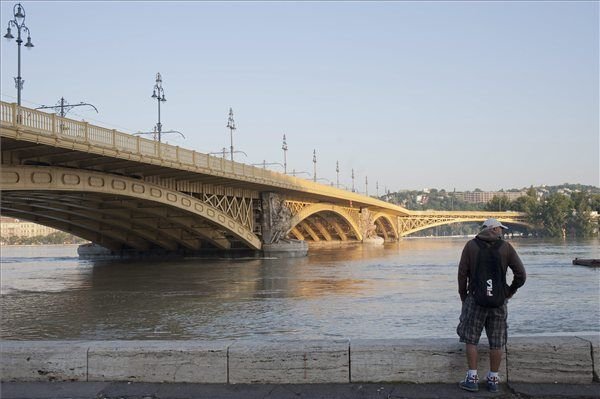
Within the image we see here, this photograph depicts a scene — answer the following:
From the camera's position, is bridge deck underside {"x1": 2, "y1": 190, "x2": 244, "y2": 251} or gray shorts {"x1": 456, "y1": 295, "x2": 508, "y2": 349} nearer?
gray shorts {"x1": 456, "y1": 295, "x2": 508, "y2": 349}

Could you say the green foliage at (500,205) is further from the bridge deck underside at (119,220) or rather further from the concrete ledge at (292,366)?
the concrete ledge at (292,366)

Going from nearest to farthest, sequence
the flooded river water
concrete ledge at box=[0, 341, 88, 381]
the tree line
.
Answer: concrete ledge at box=[0, 341, 88, 381] → the flooded river water → the tree line

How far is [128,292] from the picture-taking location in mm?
27859

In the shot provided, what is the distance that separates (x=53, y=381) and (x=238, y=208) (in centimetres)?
4519

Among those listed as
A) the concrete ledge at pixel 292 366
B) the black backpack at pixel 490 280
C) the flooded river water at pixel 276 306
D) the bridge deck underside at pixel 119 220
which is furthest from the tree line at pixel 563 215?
the concrete ledge at pixel 292 366

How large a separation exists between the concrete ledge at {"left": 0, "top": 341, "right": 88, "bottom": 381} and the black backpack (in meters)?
4.04

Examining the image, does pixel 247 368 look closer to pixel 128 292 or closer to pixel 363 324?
pixel 363 324

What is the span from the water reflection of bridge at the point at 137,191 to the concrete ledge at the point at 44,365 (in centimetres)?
1905

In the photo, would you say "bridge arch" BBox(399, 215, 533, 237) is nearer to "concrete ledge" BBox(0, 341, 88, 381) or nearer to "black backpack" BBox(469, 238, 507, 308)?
"black backpack" BBox(469, 238, 507, 308)

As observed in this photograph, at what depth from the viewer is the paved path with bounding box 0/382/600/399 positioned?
5.89 m

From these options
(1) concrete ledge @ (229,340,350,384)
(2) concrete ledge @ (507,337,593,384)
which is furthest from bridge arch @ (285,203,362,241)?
(2) concrete ledge @ (507,337,593,384)

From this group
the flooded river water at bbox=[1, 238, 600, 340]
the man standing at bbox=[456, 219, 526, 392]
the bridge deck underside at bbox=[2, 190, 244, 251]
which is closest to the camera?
the man standing at bbox=[456, 219, 526, 392]

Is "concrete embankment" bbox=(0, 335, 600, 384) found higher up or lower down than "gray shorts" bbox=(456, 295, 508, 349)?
lower down

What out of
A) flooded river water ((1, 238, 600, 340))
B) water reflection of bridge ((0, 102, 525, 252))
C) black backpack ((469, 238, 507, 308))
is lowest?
flooded river water ((1, 238, 600, 340))
